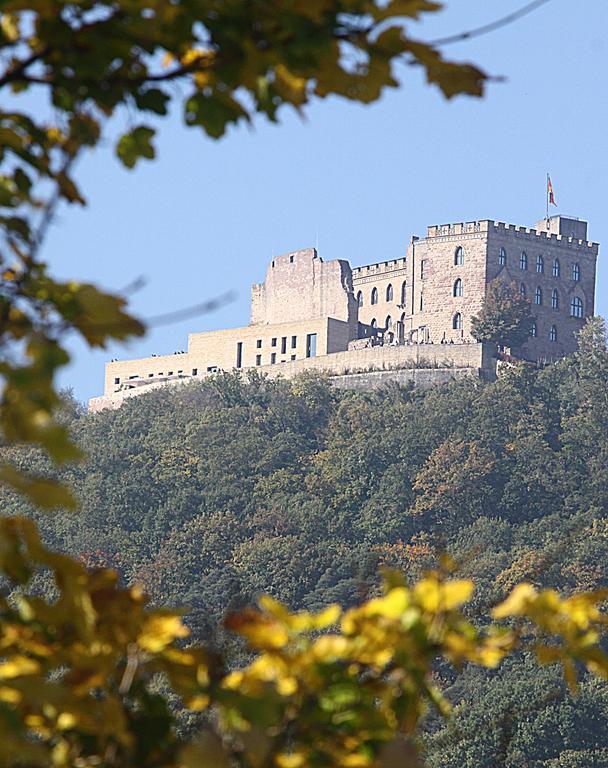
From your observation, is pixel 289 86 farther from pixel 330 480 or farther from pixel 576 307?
pixel 576 307

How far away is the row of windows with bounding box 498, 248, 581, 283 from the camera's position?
205ft

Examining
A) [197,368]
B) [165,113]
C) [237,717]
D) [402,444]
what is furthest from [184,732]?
[197,368]

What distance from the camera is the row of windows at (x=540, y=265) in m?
62.5

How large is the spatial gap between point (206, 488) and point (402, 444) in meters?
7.65

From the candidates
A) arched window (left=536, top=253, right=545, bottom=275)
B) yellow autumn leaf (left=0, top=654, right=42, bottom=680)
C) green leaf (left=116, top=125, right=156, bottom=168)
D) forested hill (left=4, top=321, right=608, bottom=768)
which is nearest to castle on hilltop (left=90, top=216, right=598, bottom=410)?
arched window (left=536, top=253, right=545, bottom=275)

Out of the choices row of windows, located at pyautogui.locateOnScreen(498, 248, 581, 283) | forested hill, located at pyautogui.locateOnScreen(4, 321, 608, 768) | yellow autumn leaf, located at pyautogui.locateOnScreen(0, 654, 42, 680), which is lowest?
yellow autumn leaf, located at pyautogui.locateOnScreen(0, 654, 42, 680)

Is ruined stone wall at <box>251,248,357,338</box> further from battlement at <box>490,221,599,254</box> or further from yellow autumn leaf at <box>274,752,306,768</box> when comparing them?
yellow autumn leaf at <box>274,752,306,768</box>

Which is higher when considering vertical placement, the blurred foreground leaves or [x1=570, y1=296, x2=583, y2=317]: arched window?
[x1=570, y1=296, x2=583, y2=317]: arched window

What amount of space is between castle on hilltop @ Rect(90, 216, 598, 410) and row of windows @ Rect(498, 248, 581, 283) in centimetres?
4

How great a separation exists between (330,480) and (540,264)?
1193 centimetres

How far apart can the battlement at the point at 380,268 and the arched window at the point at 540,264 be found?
197 inches

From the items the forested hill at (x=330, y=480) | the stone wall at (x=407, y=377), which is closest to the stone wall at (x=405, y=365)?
the stone wall at (x=407, y=377)

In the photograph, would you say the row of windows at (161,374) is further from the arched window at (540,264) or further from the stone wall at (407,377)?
the arched window at (540,264)

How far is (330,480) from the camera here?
5972 cm
